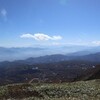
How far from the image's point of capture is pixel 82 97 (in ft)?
115

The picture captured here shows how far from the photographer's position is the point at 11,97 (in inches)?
1475

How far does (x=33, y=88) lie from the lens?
139ft

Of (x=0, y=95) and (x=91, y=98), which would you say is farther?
(x=0, y=95)

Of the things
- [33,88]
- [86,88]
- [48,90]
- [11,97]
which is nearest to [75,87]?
[86,88]

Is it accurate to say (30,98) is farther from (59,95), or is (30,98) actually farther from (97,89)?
(97,89)

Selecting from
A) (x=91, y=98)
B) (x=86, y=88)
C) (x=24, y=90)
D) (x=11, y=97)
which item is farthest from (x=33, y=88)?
(x=91, y=98)

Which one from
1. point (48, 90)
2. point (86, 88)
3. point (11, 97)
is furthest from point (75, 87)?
point (11, 97)

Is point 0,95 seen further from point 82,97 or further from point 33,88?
point 82,97

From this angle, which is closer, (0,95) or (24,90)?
(0,95)

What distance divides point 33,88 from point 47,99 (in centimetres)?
800

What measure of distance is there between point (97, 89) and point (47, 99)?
10.2 meters

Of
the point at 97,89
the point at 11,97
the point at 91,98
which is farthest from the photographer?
the point at 97,89

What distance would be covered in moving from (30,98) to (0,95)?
221 inches

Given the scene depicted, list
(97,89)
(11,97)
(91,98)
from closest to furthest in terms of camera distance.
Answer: (91,98) < (11,97) < (97,89)
